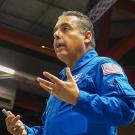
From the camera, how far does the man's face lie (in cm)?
167

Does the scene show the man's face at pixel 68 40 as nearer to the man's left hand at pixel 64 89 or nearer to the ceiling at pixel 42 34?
the man's left hand at pixel 64 89

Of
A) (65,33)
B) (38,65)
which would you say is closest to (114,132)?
(65,33)

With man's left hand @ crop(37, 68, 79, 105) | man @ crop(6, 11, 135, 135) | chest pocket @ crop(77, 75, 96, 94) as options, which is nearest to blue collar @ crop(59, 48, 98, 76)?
man @ crop(6, 11, 135, 135)

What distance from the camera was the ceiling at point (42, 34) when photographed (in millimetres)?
5236

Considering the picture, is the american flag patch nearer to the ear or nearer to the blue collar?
the blue collar

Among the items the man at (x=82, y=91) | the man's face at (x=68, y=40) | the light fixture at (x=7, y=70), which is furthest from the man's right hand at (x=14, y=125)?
the light fixture at (x=7, y=70)

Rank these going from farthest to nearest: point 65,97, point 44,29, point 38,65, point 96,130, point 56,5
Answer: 1. point 38,65
2. point 44,29
3. point 56,5
4. point 96,130
5. point 65,97

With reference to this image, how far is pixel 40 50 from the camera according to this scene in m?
5.81

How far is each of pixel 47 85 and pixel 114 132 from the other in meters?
0.36

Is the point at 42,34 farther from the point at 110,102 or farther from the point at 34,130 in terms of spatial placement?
the point at 110,102

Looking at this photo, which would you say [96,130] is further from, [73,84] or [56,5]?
[56,5]

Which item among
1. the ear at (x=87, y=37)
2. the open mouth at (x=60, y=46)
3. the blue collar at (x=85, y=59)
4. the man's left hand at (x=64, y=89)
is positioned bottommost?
the man's left hand at (x=64, y=89)

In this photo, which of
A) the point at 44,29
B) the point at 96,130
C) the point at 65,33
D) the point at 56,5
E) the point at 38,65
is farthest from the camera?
the point at 38,65

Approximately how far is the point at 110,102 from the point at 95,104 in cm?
5
